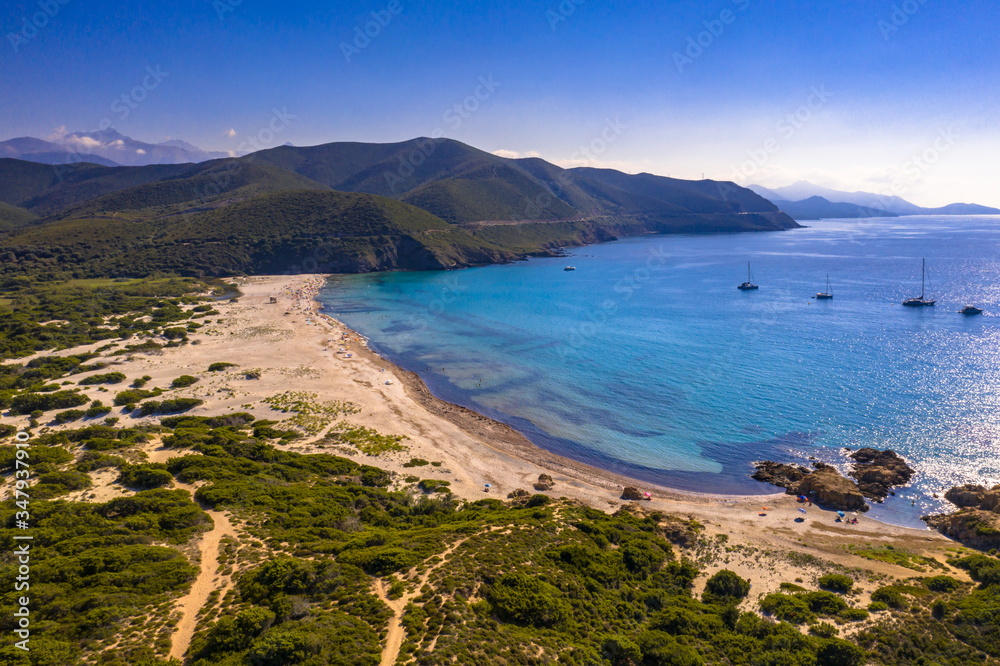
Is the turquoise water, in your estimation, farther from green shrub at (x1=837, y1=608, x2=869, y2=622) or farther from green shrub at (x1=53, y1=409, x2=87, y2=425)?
green shrub at (x1=53, y1=409, x2=87, y2=425)

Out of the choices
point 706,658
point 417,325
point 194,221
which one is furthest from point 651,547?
point 194,221

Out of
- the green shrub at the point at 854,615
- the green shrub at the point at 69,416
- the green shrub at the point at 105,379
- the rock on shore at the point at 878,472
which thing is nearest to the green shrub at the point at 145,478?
the green shrub at the point at 69,416

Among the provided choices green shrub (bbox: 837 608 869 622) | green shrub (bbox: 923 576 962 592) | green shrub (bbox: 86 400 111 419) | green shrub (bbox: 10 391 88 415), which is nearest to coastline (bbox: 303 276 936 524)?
green shrub (bbox: 923 576 962 592)

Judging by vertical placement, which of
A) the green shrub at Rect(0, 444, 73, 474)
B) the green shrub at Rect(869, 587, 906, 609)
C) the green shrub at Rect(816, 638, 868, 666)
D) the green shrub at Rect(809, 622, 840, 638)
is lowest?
the green shrub at Rect(869, 587, 906, 609)

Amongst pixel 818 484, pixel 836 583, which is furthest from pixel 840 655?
pixel 818 484

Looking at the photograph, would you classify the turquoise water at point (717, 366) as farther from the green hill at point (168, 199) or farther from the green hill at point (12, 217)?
the green hill at point (12, 217)

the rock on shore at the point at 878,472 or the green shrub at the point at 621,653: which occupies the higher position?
the green shrub at the point at 621,653

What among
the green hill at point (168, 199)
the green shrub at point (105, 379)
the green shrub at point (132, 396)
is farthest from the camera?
the green hill at point (168, 199)

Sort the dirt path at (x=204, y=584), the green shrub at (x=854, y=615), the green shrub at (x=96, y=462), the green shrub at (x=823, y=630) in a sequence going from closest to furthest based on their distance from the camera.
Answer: the dirt path at (x=204, y=584) → the green shrub at (x=823, y=630) → the green shrub at (x=854, y=615) → the green shrub at (x=96, y=462)
